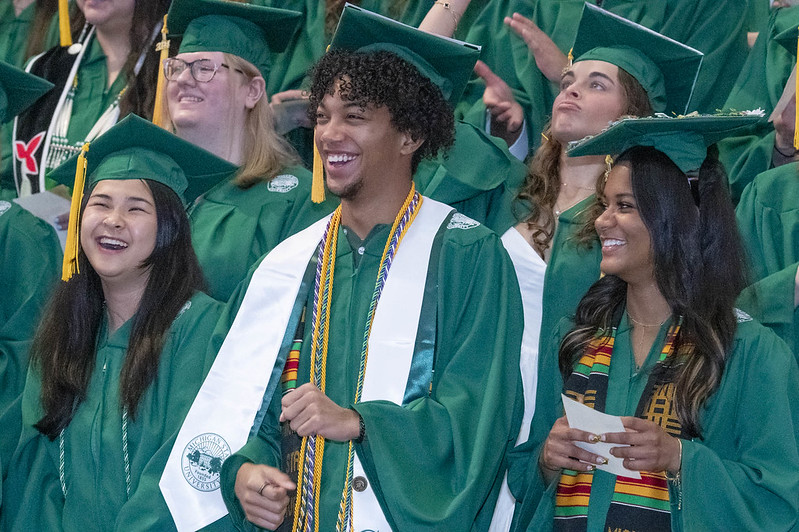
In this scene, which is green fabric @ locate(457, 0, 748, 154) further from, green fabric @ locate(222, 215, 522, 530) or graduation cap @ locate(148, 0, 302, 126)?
green fabric @ locate(222, 215, 522, 530)

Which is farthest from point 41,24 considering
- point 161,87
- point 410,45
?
point 410,45

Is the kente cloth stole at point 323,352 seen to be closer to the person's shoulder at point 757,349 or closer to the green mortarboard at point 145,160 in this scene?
the green mortarboard at point 145,160

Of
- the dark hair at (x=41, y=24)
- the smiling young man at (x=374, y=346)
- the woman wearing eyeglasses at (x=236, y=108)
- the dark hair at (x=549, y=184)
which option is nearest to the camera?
the smiling young man at (x=374, y=346)

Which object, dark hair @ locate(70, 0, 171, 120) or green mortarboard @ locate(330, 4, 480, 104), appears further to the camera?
dark hair @ locate(70, 0, 171, 120)

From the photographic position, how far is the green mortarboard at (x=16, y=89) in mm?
4809

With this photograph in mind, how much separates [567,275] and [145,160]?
1482 millimetres

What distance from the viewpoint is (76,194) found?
4121 mm

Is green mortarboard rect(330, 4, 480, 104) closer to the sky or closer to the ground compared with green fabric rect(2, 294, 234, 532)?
closer to the sky

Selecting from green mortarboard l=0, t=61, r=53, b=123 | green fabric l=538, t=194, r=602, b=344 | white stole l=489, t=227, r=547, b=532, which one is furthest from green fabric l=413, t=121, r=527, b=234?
green mortarboard l=0, t=61, r=53, b=123

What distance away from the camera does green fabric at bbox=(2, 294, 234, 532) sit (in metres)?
3.72

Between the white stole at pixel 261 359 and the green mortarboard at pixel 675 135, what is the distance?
0.58m

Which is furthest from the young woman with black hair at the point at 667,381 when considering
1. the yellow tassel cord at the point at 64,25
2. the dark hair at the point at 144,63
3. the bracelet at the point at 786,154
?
the yellow tassel cord at the point at 64,25

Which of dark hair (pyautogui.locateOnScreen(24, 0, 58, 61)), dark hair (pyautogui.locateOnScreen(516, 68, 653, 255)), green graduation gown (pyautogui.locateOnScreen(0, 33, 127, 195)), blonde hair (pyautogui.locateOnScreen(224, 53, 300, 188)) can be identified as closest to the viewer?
dark hair (pyautogui.locateOnScreen(516, 68, 653, 255))

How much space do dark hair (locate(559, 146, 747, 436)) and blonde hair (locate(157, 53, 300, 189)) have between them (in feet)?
5.43
